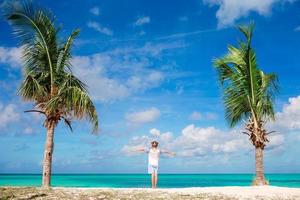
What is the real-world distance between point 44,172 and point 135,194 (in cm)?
565

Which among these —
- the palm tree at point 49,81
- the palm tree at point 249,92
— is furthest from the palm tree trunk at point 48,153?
the palm tree at point 249,92

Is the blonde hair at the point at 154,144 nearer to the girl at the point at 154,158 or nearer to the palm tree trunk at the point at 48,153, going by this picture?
the girl at the point at 154,158

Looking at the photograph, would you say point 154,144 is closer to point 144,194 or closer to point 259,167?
point 144,194

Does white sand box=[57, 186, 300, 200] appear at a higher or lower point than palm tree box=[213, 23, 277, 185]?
lower

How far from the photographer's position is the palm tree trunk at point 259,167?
21775 millimetres

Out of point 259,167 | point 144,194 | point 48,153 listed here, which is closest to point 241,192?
point 144,194

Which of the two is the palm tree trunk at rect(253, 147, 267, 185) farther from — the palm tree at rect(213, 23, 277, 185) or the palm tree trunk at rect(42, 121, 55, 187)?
the palm tree trunk at rect(42, 121, 55, 187)

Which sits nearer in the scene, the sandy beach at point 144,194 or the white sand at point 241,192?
the sandy beach at point 144,194

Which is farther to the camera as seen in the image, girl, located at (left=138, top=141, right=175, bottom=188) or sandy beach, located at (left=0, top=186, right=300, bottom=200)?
girl, located at (left=138, top=141, right=175, bottom=188)

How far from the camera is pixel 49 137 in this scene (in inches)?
723

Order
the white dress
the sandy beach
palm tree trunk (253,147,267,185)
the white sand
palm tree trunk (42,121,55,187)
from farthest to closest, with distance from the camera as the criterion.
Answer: palm tree trunk (253,147,267,185)
palm tree trunk (42,121,55,187)
the white dress
the white sand
the sandy beach

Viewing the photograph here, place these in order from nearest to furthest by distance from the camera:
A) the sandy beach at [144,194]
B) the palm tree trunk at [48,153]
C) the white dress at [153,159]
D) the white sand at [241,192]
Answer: the sandy beach at [144,194] < the white sand at [241,192] < the white dress at [153,159] < the palm tree trunk at [48,153]

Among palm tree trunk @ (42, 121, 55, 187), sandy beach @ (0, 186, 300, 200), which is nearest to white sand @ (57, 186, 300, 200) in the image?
sandy beach @ (0, 186, 300, 200)

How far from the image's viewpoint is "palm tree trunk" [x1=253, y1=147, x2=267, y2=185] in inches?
857
